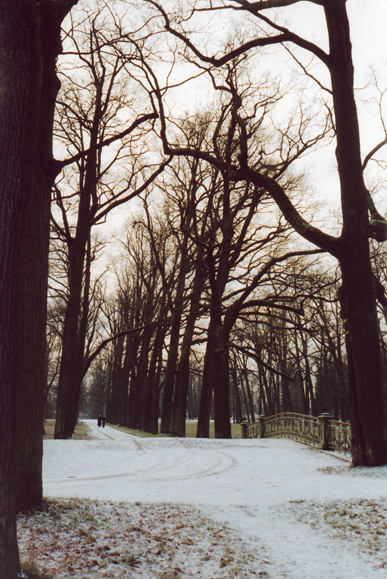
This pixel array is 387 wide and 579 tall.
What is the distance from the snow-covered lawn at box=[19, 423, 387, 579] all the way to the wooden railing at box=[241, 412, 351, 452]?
14.2 feet

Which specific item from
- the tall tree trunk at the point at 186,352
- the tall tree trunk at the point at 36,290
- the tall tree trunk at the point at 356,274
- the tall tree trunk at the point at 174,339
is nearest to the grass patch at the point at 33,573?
the tall tree trunk at the point at 36,290

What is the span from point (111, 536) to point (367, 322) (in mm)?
6810

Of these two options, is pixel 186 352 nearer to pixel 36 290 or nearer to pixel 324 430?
pixel 324 430

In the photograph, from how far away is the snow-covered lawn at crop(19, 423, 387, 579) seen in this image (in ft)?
12.8

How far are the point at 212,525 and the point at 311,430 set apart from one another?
1238cm

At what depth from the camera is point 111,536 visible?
4406mm

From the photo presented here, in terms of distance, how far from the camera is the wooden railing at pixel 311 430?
14125mm

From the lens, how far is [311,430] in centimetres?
1661

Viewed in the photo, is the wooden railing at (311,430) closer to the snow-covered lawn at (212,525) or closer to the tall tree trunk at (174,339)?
the snow-covered lawn at (212,525)

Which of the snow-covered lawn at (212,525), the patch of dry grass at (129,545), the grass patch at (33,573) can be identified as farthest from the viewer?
the snow-covered lawn at (212,525)

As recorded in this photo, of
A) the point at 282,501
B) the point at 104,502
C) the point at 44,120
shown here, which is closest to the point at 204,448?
the point at 282,501

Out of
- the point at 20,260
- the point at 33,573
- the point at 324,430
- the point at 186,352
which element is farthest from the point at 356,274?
the point at 186,352

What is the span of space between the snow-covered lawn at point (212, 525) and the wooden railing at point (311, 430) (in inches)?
170

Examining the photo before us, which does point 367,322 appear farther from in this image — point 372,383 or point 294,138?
point 294,138
